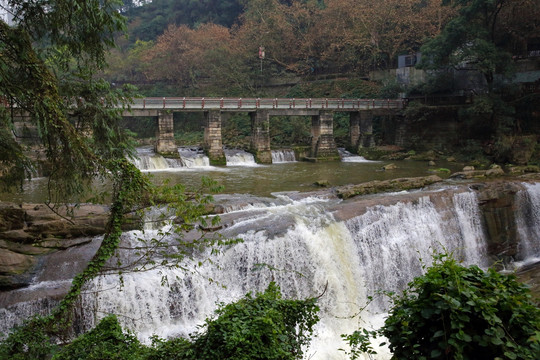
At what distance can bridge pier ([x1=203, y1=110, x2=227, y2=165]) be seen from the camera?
2736 centimetres

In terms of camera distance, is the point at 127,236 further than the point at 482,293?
Yes

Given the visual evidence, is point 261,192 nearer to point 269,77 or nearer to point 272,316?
point 272,316

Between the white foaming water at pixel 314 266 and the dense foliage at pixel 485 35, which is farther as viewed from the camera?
the dense foliage at pixel 485 35

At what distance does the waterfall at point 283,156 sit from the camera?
29.2m

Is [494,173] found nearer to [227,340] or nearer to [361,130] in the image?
[361,130]

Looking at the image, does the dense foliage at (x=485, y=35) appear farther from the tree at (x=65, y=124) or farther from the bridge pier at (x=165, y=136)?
the tree at (x=65, y=124)

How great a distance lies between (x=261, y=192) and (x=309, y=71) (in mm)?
27502

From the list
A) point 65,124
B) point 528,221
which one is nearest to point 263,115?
point 528,221

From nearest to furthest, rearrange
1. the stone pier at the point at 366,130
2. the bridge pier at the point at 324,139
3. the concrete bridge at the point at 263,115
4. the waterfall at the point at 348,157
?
1. the concrete bridge at the point at 263,115
2. the bridge pier at the point at 324,139
3. the waterfall at the point at 348,157
4. the stone pier at the point at 366,130

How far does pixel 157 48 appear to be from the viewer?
4450cm


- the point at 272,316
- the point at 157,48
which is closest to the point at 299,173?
the point at 272,316

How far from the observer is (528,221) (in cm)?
1708

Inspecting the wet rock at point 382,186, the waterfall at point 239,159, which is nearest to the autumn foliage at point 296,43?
the waterfall at point 239,159

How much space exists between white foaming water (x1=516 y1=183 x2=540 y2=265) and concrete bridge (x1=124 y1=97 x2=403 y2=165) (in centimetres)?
1409
